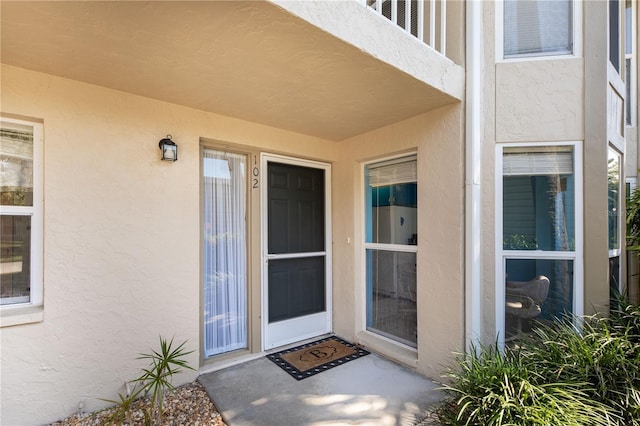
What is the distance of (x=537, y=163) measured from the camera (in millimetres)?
2904

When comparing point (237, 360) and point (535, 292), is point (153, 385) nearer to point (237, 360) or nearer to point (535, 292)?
point (237, 360)

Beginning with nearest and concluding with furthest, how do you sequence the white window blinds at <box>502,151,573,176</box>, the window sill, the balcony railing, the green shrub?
the green shrub → the window sill → the balcony railing → the white window blinds at <box>502,151,573,176</box>

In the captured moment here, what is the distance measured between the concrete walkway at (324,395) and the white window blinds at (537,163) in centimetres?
227

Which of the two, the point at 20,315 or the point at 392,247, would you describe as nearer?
the point at 20,315

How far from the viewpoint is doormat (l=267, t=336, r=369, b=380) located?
3205mm

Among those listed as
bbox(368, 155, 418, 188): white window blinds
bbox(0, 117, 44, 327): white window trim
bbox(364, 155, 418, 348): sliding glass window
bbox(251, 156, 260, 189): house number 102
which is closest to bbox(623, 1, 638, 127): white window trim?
bbox(368, 155, 418, 188): white window blinds

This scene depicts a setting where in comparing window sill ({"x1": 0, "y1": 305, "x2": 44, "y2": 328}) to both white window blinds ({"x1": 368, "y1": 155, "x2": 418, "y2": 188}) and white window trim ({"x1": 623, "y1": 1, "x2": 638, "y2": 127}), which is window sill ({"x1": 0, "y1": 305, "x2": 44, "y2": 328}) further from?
white window trim ({"x1": 623, "y1": 1, "x2": 638, "y2": 127})

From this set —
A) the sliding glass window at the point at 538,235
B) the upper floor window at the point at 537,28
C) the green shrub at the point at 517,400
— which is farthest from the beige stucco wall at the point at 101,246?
the upper floor window at the point at 537,28

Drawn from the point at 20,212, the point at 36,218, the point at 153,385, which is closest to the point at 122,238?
the point at 36,218

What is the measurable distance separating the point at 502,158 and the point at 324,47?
2071 mm

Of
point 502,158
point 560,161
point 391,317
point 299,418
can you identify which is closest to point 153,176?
point 299,418

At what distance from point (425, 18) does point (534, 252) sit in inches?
106

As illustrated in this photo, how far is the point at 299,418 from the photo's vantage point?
2.44 m

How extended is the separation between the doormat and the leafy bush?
1.23m
